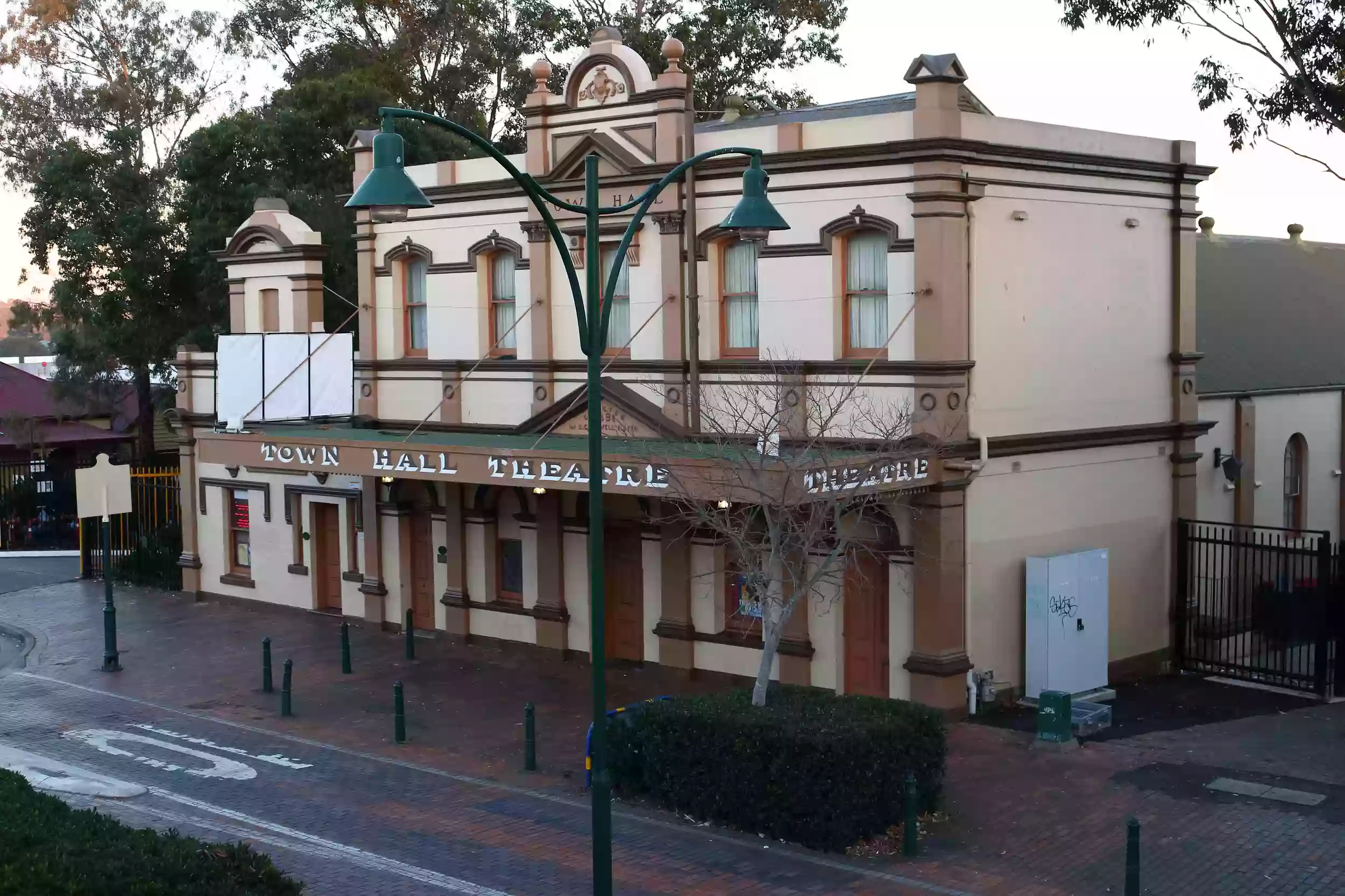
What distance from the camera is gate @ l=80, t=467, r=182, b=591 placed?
31719mm

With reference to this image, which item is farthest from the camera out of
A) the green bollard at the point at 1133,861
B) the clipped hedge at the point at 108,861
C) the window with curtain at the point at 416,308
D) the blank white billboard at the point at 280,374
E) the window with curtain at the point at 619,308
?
the window with curtain at the point at 416,308

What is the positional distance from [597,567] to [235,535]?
20.2 metres

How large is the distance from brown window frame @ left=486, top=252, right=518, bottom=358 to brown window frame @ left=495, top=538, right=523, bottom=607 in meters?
3.12

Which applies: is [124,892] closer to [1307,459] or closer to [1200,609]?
[1200,609]

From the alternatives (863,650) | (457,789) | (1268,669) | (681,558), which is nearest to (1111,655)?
(1268,669)

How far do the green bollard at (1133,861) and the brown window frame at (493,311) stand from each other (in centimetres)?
1416

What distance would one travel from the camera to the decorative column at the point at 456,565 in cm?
2500

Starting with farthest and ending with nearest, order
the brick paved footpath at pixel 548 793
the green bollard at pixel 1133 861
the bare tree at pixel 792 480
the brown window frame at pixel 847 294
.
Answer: the brown window frame at pixel 847 294 < the bare tree at pixel 792 480 < the brick paved footpath at pixel 548 793 < the green bollard at pixel 1133 861

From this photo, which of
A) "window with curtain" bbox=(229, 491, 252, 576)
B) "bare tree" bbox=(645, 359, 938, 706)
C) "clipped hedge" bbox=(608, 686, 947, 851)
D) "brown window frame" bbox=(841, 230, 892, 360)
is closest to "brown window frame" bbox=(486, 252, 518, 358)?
"bare tree" bbox=(645, 359, 938, 706)

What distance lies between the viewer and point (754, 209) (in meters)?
12.8

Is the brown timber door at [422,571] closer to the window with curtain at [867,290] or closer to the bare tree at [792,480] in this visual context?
the bare tree at [792,480]

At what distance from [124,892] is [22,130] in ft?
131

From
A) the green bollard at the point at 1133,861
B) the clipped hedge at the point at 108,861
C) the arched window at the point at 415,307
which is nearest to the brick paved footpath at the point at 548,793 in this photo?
the green bollard at the point at 1133,861

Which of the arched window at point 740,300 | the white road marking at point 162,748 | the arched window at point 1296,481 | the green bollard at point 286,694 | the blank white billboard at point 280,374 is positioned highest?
the arched window at point 740,300
